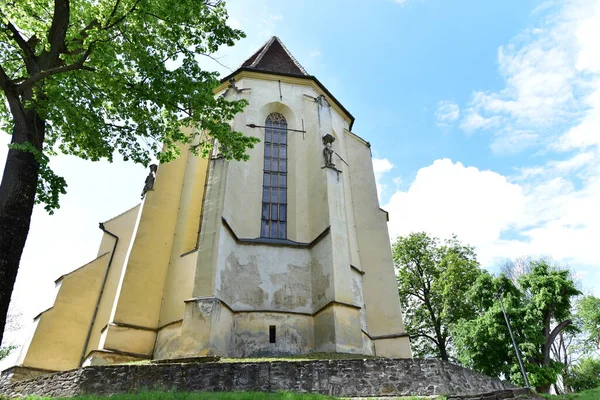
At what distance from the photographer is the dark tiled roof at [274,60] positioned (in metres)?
19.2

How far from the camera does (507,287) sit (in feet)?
71.1

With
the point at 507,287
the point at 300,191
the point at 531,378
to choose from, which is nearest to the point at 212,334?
the point at 300,191

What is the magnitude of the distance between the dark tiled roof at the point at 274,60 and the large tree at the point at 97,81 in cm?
873

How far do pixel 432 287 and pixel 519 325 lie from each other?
21.8ft

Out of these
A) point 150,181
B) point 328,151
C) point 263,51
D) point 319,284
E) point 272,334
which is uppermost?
point 263,51

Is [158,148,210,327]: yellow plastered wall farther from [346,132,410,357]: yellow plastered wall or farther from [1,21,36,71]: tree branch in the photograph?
[1,21,36,71]: tree branch

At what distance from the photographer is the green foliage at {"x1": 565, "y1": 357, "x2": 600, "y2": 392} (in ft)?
80.2

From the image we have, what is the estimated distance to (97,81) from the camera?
350 inches

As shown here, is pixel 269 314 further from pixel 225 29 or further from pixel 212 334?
pixel 225 29

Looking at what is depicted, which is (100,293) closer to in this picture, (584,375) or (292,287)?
(292,287)

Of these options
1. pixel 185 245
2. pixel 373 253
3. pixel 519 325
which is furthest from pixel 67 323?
pixel 519 325

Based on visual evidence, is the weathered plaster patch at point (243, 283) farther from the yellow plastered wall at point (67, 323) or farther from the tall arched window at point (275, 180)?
the yellow plastered wall at point (67, 323)

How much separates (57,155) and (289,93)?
9.91 m

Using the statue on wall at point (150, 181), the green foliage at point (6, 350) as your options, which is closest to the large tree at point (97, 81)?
the statue on wall at point (150, 181)
